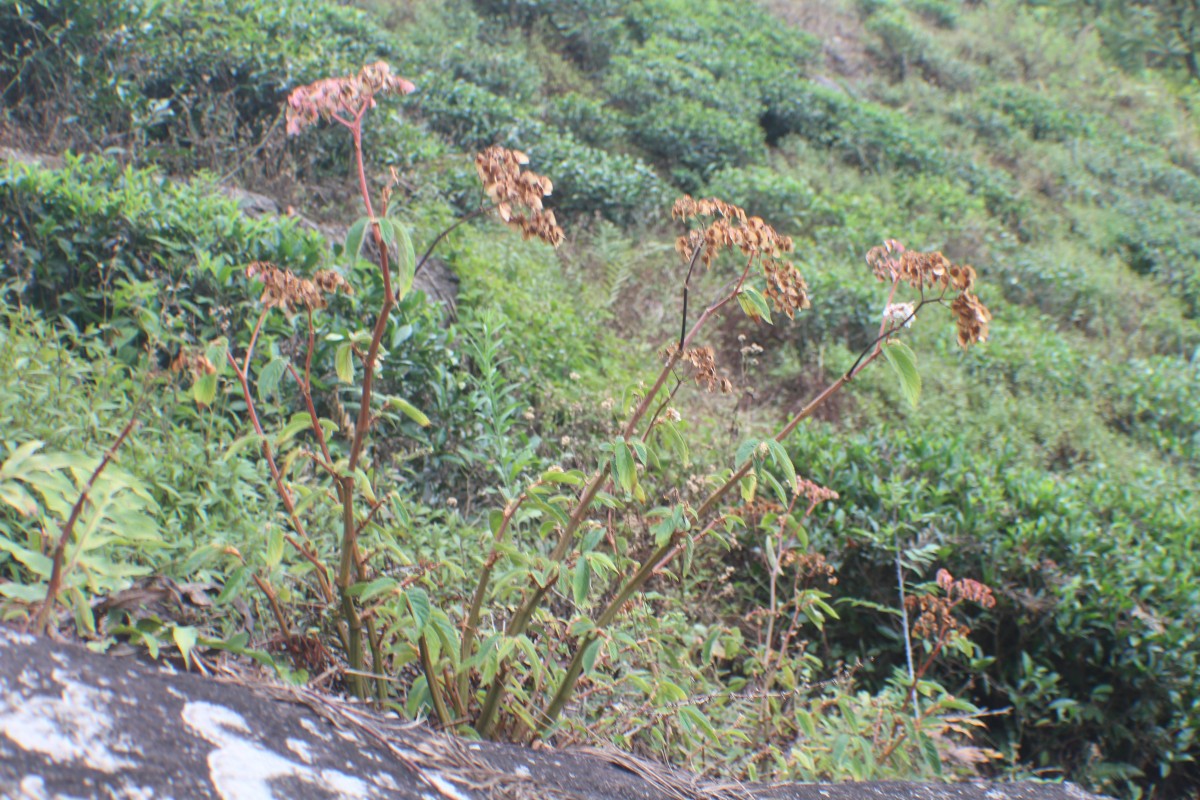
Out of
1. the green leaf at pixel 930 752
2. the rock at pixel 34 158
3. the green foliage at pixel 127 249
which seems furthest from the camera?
the rock at pixel 34 158

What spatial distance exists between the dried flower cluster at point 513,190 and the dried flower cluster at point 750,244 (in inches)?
12.1

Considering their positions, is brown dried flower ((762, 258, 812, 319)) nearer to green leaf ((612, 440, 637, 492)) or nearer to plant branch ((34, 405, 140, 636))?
green leaf ((612, 440, 637, 492))

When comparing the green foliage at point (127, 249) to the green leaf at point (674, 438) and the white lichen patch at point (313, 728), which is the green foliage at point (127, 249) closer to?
the green leaf at point (674, 438)

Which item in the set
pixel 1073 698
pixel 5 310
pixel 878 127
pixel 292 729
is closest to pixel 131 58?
pixel 5 310

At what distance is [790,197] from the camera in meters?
8.40

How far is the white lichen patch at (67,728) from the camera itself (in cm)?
99

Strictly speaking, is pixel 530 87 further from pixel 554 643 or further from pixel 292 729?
pixel 292 729

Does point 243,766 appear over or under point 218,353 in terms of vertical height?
under

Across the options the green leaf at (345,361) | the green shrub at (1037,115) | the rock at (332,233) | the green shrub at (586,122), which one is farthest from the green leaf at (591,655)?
the green shrub at (1037,115)

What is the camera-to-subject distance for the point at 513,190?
1.52m

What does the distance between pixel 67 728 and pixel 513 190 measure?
1.01 m

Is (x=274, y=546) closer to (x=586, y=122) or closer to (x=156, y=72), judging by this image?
(x=156, y=72)

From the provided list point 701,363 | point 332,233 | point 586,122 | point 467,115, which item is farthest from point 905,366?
point 586,122

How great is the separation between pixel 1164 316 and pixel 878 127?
4245 mm
